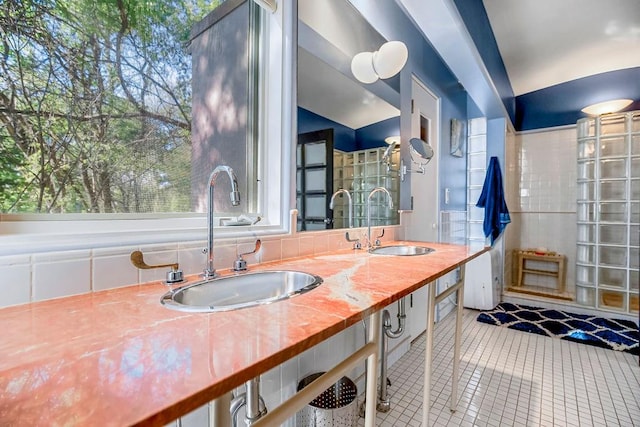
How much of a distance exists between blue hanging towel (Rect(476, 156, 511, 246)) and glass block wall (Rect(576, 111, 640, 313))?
2.55 feet

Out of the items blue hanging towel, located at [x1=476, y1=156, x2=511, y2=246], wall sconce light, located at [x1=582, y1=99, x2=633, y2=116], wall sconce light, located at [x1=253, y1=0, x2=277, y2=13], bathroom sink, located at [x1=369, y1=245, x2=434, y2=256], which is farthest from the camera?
blue hanging towel, located at [x1=476, y1=156, x2=511, y2=246]

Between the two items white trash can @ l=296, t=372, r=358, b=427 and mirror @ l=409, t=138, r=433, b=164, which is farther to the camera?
mirror @ l=409, t=138, r=433, b=164

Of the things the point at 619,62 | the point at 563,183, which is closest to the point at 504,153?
the point at 563,183

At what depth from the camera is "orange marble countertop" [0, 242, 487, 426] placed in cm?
31

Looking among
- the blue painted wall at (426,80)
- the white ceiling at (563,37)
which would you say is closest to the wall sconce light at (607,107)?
the white ceiling at (563,37)

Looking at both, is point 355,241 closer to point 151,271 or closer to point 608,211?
point 151,271

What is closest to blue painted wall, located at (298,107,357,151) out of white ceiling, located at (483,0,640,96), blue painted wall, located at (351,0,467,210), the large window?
the large window

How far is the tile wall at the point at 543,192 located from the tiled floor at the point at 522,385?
5.55 ft

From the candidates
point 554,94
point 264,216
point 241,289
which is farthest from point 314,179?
point 554,94

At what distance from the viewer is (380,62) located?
1700 mm

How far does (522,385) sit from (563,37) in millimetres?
3079

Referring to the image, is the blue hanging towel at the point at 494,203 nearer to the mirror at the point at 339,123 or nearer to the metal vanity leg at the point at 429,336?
the mirror at the point at 339,123

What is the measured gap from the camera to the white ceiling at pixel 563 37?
2.35 m

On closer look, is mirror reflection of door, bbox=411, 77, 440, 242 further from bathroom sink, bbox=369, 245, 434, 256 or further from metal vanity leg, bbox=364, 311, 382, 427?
metal vanity leg, bbox=364, 311, 382, 427
